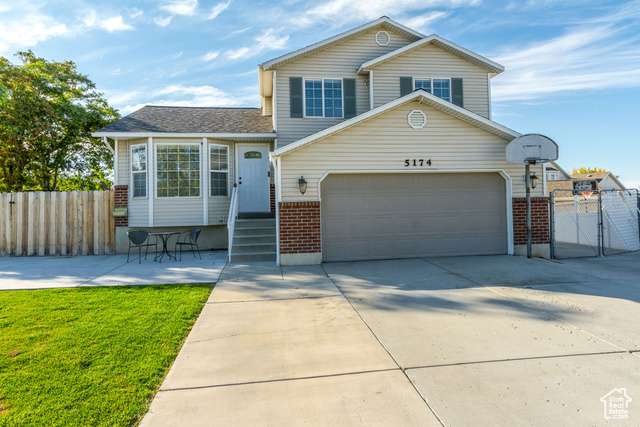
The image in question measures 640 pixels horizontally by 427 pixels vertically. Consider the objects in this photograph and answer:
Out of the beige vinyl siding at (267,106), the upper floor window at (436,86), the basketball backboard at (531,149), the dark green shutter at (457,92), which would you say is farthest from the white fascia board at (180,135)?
the basketball backboard at (531,149)

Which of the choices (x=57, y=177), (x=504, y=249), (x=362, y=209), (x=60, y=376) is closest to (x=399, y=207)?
(x=362, y=209)

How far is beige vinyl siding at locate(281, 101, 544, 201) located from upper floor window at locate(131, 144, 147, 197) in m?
5.51

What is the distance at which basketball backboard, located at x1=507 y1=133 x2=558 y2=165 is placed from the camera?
910 cm

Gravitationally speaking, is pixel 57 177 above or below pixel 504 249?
above

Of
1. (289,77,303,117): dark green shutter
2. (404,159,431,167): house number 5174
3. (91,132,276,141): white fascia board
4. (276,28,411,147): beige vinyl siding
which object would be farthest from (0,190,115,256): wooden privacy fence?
(404,159,431,167): house number 5174

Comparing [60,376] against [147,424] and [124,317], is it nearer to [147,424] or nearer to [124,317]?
[147,424]

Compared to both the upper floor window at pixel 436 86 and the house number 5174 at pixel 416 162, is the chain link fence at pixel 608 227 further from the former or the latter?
the upper floor window at pixel 436 86

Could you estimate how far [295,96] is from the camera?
11.5m

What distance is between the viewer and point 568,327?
446 cm

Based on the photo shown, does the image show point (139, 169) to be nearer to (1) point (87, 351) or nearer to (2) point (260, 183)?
(2) point (260, 183)

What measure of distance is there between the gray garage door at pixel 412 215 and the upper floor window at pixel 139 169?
20.6 ft

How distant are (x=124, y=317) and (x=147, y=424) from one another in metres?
2.75

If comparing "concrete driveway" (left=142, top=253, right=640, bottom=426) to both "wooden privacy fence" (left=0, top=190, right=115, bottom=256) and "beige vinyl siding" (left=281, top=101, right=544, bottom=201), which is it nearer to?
"beige vinyl siding" (left=281, top=101, right=544, bottom=201)

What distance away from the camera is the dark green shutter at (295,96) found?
452 inches
